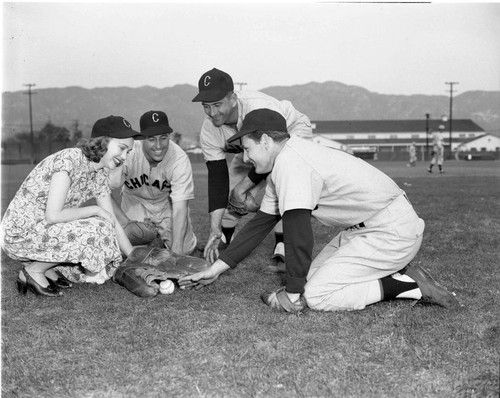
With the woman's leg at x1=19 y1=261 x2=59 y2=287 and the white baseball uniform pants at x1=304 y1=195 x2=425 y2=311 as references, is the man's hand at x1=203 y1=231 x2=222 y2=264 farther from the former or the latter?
the woman's leg at x1=19 y1=261 x2=59 y2=287

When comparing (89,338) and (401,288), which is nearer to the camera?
(89,338)

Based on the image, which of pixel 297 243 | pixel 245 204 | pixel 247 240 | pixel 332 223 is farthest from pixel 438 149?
pixel 297 243

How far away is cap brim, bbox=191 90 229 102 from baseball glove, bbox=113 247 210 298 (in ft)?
4.31

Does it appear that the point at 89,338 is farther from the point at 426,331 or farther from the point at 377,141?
the point at 377,141

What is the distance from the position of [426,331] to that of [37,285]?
279 centimetres

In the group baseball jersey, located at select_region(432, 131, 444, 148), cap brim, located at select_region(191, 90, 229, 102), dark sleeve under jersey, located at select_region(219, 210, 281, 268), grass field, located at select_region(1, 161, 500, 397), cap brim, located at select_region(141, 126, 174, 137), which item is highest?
cap brim, located at select_region(191, 90, 229, 102)

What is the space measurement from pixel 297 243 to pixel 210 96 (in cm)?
188

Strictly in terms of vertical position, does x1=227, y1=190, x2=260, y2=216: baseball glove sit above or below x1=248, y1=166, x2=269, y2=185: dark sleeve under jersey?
below

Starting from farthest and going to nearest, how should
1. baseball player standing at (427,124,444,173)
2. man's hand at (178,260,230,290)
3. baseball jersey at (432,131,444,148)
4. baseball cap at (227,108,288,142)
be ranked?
1. baseball player standing at (427,124,444,173)
2. baseball jersey at (432,131,444,148)
3. man's hand at (178,260,230,290)
4. baseball cap at (227,108,288,142)

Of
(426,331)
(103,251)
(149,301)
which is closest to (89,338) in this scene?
(149,301)

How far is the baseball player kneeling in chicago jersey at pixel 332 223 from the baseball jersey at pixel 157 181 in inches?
64.5

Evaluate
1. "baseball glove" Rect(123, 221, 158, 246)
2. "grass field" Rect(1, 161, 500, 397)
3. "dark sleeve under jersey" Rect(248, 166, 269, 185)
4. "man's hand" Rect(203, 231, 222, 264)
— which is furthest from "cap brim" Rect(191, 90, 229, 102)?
"baseball glove" Rect(123, 221, 158, 246)

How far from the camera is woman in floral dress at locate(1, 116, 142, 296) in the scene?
4270 millimetres

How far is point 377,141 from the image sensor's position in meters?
99.8
